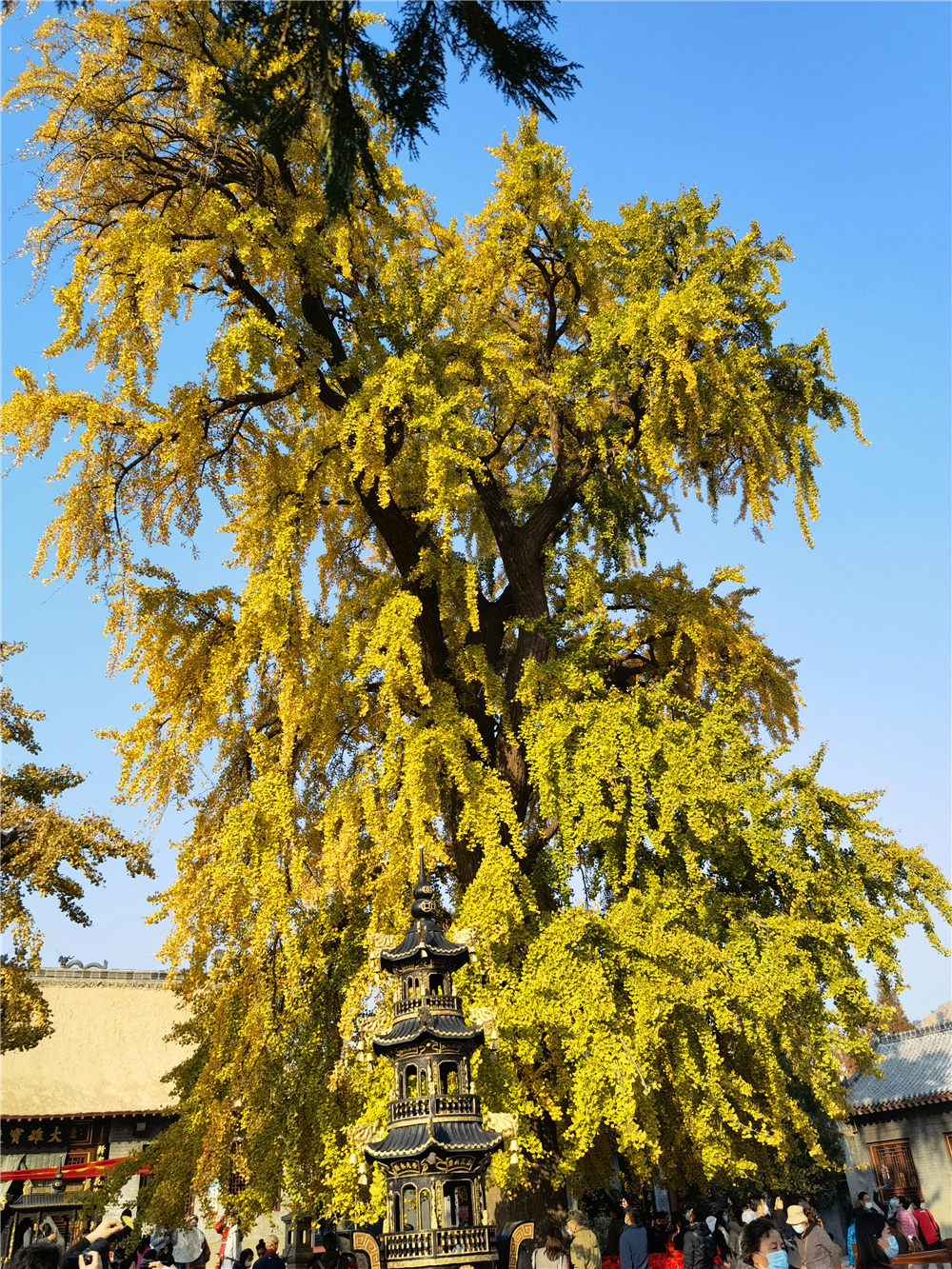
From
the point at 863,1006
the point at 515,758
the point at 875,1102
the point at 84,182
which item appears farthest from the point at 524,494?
the point at 875,1102

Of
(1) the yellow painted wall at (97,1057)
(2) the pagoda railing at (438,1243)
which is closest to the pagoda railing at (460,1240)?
(2) the pagoda railing at (438,1243)

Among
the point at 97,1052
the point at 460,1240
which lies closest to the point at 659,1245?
the point at 460,1240

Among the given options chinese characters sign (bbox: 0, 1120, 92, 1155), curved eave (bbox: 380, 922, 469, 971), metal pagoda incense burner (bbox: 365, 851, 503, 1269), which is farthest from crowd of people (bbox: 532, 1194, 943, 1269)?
chinese characters sign (bbox: 0, 1120, 92, 1155)

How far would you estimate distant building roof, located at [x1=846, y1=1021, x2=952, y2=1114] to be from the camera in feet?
76.6

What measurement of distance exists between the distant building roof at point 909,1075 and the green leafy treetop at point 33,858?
19411 millimetres

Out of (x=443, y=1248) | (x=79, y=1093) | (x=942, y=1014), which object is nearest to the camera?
(x=443, y=1248)

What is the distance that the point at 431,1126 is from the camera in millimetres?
8031

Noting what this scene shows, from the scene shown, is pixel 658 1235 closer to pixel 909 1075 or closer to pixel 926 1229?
pixel 926 1229

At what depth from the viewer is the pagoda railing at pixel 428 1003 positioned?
9.07m

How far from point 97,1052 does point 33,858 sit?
56.9ft

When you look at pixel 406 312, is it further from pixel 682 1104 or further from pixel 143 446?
pixel 682 1104

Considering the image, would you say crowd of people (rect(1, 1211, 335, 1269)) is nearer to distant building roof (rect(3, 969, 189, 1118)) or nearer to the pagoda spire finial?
the pagoda spire finial

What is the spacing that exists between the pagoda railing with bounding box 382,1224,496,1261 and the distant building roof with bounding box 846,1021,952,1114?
60.0 feet

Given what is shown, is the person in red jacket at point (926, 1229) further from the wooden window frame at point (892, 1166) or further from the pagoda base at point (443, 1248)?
the wooden window frame at point (892, 1166)
